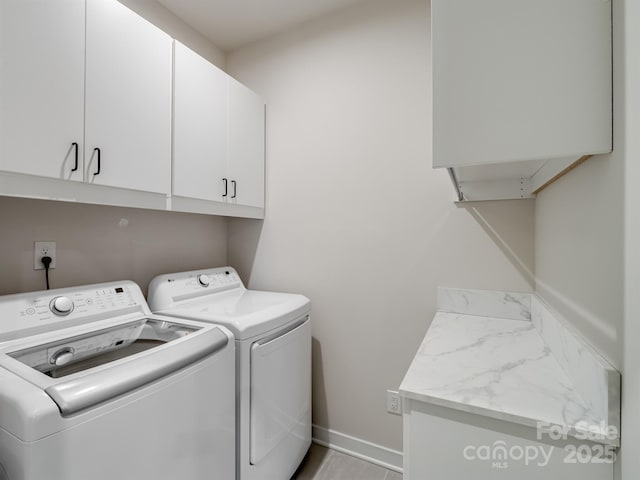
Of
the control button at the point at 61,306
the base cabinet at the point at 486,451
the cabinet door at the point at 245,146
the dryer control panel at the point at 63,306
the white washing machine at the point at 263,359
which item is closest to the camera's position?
the base cabinet at the point at 486,451

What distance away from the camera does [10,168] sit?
3.33 feet

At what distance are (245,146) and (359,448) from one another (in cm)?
200

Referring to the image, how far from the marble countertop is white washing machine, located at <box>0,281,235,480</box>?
0.74m

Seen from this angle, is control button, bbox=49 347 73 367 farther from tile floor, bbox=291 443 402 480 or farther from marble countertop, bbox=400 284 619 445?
tile floor, bbox=291 443 402 480

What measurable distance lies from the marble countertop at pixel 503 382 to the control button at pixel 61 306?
130 cm

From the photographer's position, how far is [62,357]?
107 centimetres

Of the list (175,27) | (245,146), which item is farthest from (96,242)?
(175,27)

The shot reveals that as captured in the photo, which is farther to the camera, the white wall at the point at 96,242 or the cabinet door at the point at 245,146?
the cabinet door at the point at 245,146

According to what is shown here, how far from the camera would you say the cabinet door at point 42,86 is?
1.01 meters

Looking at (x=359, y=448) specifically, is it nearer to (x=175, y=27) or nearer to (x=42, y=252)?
(x=42, y=252)

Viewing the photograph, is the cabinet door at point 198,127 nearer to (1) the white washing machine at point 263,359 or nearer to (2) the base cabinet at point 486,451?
(1) the white washing machine at point 263,359

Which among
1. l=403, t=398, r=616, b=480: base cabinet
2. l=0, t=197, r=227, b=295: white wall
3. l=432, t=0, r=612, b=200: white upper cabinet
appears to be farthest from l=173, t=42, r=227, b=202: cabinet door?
l=403, t=398, r=616, b=480: base cabinet

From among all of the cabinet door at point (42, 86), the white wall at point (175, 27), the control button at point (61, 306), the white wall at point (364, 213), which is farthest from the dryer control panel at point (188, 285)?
the white wall at point (175, 27)

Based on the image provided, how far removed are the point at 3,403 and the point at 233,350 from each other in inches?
27.1
